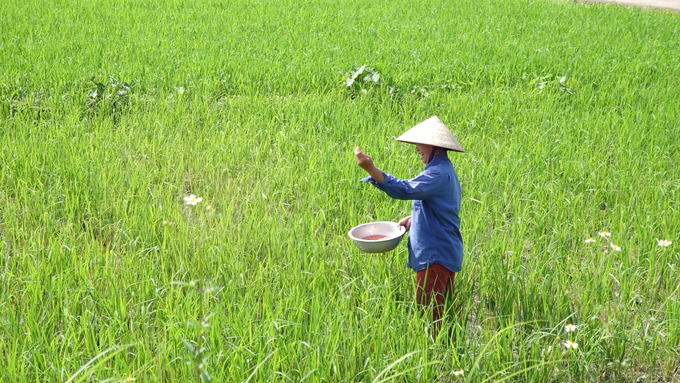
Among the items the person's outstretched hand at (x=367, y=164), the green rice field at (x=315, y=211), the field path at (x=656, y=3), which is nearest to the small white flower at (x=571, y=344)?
the green rice field at (x=315, y=211)

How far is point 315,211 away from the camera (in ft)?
12.4

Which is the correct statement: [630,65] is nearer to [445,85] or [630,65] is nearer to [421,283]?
[445,85]

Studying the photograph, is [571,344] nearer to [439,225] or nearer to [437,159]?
[439,225]

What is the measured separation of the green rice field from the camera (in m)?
2.40

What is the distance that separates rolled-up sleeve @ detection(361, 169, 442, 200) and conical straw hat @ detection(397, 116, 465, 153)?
11cm

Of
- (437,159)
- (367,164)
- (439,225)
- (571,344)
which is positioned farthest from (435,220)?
(571,344)

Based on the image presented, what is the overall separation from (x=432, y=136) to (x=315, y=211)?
139 centimetres

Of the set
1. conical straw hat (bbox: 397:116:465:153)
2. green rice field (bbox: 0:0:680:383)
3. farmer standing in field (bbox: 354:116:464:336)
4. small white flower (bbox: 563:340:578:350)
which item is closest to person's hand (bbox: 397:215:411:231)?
farmer standing in field (bbox: 354:116:464:336)

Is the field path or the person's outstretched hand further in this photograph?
the field path

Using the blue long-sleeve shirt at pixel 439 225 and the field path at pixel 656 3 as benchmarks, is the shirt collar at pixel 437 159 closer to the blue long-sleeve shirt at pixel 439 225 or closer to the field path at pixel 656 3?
the blue long-sleeve shirt at pixel 439 225

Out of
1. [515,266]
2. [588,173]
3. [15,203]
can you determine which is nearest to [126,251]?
[15,203]

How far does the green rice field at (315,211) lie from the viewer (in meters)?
2.40

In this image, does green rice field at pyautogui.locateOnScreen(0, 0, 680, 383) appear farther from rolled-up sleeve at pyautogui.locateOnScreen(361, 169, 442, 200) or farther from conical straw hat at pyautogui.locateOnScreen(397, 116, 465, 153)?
conical straw hat at pyautogui.locateOnScreen(397, 116, 465, 153)

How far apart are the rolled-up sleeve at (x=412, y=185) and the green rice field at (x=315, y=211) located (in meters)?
0.47
